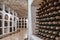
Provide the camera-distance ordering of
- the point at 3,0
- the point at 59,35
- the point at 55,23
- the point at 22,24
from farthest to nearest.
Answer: the point at 22,24 → the point at 3,0 → the point at 55,23 → the point at 59,35

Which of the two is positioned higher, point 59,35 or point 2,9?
point 2,9

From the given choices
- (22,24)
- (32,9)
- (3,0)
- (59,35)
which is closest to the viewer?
(59,35)

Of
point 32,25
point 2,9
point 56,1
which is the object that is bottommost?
point 32,25

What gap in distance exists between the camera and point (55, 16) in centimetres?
189

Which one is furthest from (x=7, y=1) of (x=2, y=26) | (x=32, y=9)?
(x=32, y=9)

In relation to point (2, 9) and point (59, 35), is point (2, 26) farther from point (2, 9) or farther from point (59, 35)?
point (59, 35)

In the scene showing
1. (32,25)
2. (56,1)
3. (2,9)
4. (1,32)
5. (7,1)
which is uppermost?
(7,1)

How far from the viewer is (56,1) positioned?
190 centimetres

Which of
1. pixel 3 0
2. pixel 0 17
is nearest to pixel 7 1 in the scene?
pixel 3 0

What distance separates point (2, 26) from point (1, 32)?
13.6 inches

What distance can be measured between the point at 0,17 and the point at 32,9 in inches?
103

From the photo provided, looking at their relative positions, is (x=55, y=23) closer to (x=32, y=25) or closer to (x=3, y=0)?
(x=32, y=25)

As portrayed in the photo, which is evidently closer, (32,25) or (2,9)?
(32,25)

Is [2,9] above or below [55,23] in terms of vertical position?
above
